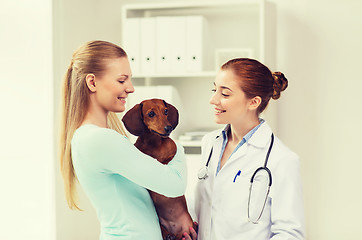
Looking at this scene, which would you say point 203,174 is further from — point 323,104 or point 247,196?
point 323,104

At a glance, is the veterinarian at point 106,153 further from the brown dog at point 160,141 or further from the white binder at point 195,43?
the white binder at point 195,43

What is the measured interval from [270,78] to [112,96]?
20.8 inches

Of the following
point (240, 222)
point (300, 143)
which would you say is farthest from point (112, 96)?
→ point (300, 143)

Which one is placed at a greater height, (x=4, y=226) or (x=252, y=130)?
(x=252, y=130)

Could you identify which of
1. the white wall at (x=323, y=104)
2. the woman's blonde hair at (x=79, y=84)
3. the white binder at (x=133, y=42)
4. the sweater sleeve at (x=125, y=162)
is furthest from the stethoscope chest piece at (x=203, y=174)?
the white wall at (x=323, y=104)

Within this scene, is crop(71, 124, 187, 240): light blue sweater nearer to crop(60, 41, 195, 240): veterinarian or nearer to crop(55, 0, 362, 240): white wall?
crop(60, 41, 195, 240): veterinarian

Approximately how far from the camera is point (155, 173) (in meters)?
1.27

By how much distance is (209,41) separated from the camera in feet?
11.5

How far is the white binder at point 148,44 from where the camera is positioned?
3.27m

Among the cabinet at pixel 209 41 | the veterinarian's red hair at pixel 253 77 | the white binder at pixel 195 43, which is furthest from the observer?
the cabinet at pixel 209 41

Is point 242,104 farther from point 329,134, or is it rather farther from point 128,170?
point 329,134

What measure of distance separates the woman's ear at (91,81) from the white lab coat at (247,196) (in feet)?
1.60

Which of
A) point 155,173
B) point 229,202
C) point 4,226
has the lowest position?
point 4,226

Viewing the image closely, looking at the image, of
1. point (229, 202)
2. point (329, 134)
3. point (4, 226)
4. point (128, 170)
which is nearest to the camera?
point (128, 170)
